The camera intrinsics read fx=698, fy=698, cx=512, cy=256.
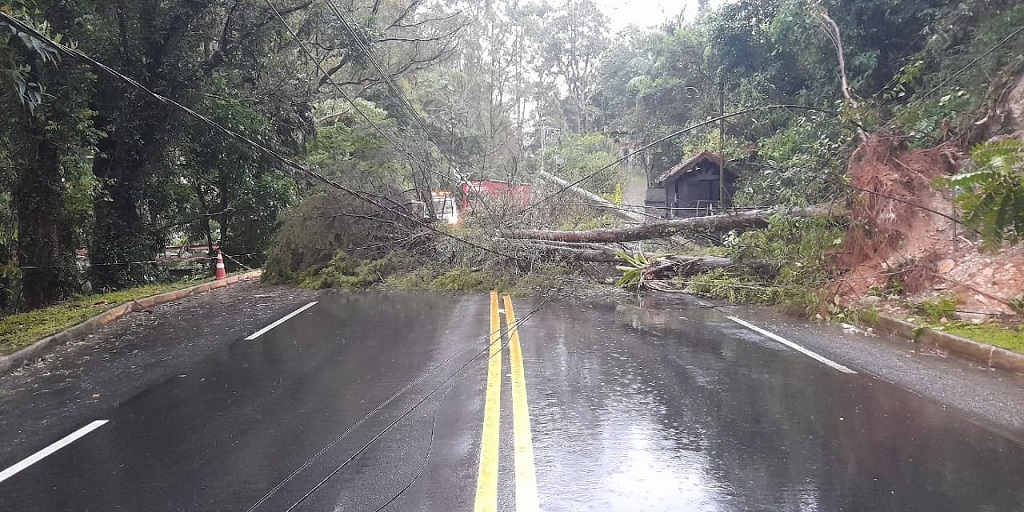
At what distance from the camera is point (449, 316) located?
37.2 feet

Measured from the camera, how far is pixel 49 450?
532 cm

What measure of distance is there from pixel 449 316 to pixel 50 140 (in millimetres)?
9307

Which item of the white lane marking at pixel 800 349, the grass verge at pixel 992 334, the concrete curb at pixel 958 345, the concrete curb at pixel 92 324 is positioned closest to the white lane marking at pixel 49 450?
the concrete curb at pixel 92 324

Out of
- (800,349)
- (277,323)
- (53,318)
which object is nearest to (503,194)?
(277,323)

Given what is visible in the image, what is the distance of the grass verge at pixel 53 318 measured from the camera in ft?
31.6

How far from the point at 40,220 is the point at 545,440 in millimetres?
13978

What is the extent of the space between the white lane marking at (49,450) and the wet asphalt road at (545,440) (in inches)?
3.1

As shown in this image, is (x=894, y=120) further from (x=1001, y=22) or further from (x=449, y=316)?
(x=449, y=316)

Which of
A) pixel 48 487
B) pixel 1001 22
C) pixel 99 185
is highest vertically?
pixel 1001 22

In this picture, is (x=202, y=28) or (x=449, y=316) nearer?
(x=449, y=316)

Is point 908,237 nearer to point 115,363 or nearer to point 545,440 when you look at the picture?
point 545,440

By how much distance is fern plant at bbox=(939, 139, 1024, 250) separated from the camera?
7758mm

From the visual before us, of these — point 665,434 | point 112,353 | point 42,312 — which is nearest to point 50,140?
point 42,312

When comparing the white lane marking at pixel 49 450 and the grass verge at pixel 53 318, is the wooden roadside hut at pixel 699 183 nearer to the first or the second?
the grass verge at pixel 53 318
